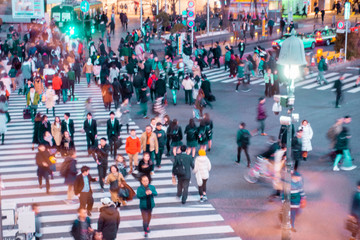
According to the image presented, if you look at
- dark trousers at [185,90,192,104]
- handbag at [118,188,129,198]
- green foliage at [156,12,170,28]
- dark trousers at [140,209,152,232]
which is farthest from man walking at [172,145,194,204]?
green foliage at [156,12,170,28]

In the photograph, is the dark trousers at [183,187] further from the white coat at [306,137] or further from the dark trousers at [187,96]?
the dark trousers at [187,96]

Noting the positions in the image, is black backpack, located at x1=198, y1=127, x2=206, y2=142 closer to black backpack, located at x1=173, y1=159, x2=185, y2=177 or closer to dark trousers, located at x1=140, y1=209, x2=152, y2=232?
black backpack, located at x1=173, y1=159, x2=185, y2=177

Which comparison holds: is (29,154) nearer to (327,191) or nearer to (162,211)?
(162,211)

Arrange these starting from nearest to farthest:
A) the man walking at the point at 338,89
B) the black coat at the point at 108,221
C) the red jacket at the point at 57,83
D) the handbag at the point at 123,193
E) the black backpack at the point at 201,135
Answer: the black coat at the point at 108,221, the handbag at the point at 123,193, the black backpack at the point at 201,135, the man walking at the point at 338,89, the red jacket at the point at 57,83

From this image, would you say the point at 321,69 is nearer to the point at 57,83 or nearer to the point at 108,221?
the point at 57,83

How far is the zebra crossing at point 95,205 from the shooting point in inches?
557

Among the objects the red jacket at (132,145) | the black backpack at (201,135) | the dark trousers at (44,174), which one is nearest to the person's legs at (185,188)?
the red jacket at (132,145)

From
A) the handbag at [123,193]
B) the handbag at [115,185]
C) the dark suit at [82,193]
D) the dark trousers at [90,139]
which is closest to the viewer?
the dark suit at [82,193]

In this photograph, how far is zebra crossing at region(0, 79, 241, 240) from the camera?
1414 centimetres

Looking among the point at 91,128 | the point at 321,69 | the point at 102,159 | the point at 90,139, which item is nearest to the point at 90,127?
the point at 91,128

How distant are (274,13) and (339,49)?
21.4 m

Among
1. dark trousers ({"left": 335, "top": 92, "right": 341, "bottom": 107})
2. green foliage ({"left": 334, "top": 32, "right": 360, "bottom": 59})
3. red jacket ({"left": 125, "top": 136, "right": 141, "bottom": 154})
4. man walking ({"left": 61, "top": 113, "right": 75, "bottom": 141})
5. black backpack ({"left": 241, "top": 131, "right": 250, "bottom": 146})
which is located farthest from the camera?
green foliage ({"left": 334, "top": 32, "right": 360, "bottom": 59})

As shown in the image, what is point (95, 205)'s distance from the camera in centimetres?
1590

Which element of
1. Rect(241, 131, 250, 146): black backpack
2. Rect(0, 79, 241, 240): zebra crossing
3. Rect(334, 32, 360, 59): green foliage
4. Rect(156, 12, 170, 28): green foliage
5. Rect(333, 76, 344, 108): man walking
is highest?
Rect(156, 12, 170, 28): green foliage
